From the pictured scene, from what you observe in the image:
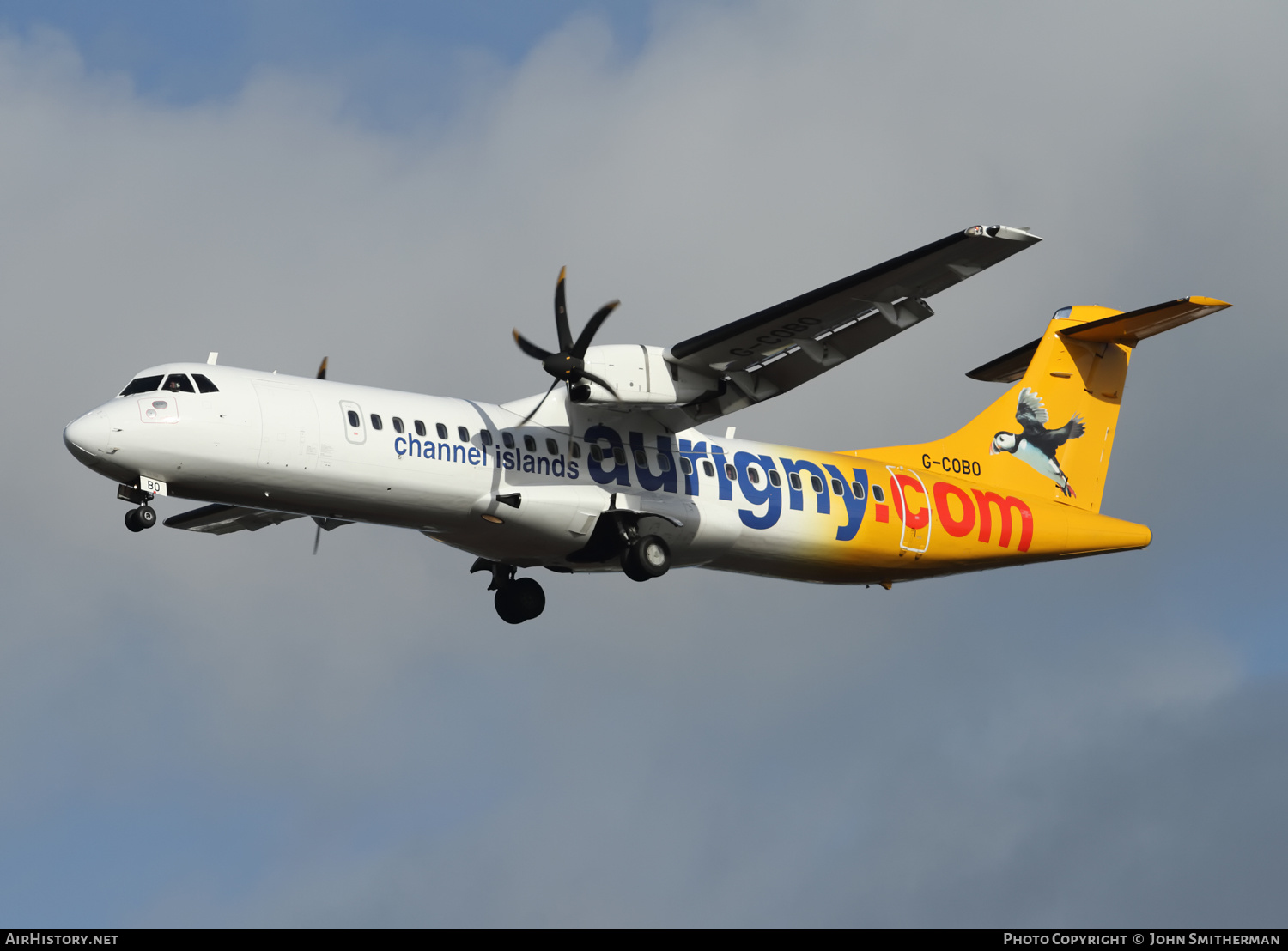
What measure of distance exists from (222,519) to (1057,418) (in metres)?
12.7

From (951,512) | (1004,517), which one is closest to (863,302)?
(951,512)

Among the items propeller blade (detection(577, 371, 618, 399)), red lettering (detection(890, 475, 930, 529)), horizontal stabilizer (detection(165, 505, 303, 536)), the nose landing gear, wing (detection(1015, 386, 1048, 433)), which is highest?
wing (detection(1015, 386, 1048, 433))

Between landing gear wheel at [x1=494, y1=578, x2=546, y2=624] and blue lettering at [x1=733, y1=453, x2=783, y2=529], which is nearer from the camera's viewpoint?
blue lettering at [x1=733, y1=453, x2=783, y2=529]

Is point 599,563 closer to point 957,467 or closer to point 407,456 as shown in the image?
point 407,456

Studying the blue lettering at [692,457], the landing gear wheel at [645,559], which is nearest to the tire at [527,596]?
the landing gear wheel at [645,559]

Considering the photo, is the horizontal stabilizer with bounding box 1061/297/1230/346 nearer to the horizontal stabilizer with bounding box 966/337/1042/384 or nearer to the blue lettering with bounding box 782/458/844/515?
the horizontal stabilizer with bounding box 966/337/1042/384

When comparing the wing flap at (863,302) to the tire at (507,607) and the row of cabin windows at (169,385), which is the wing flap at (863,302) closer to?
the tire at (507,607)

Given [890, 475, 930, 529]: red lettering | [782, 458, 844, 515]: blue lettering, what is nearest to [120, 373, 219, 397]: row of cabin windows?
[782, 458, 844, 515]: blue lettering

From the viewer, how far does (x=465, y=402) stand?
21.4m

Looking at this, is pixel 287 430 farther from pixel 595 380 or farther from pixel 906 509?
pixel 906 509

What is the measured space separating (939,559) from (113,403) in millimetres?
11707

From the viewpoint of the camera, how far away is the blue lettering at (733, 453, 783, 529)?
22.7 metres

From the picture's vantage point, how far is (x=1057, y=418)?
26.1 meters
